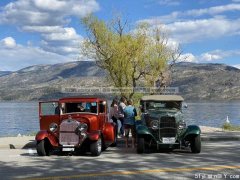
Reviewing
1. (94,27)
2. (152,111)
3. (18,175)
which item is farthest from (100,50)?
(18,175)

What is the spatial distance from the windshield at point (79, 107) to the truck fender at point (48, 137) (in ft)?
3.81

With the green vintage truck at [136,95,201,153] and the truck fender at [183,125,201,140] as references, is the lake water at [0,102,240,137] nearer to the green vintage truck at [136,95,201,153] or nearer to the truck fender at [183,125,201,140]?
the green vintage truck at [136,95,201,153]

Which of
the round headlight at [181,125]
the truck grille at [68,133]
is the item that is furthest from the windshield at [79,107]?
the round headlight at [181,125]

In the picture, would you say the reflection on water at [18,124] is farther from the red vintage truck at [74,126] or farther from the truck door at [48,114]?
the red vintage truck at [74,126]

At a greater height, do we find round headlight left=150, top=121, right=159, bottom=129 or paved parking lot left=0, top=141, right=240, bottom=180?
round headlight left=150, top=121, right=159, bottom=129

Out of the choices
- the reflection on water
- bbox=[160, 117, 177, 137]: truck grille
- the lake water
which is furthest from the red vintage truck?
the reflection on water

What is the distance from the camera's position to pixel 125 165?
12.3 meters

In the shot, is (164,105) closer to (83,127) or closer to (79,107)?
(79,107)

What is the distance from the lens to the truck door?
53.0ft

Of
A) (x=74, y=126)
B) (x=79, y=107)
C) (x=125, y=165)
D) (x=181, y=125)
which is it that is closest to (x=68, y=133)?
(x=74, y=126)

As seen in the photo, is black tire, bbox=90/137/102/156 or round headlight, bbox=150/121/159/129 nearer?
black tire, bbox=90/137/102/156

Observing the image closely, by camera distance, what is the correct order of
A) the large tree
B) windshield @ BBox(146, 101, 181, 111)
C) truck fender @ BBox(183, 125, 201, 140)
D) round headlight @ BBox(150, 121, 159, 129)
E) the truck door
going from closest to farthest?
truck fender @ BBox(183, 125, 201, 140)
round headlight @ BBox(150, 121, 159, 129)
the truck door
windshield @ BBox(146, 101, 181, 111)
the large tree

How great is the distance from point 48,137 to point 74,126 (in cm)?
101

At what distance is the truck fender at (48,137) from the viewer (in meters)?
15.1
